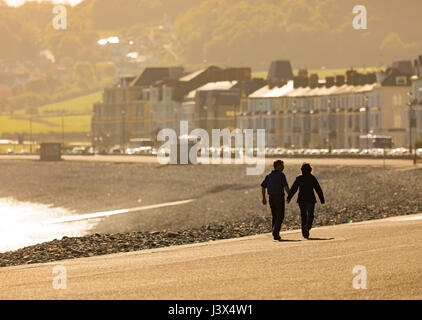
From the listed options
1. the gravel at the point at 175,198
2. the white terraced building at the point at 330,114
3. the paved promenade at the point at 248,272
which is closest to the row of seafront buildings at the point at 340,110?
the white terraced building at the point at 330,114

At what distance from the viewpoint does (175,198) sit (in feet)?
308

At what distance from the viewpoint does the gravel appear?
124 ft

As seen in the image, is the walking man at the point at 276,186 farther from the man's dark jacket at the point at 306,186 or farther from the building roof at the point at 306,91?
the building roof at the point at 306,91

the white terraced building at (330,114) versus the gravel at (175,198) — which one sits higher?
the white terraced building at (330,114)

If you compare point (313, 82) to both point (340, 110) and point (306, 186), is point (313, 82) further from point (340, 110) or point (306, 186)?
point (306, 186)

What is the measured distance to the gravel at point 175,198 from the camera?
37812mm

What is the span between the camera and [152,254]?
29.2 m

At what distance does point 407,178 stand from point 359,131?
292 ft

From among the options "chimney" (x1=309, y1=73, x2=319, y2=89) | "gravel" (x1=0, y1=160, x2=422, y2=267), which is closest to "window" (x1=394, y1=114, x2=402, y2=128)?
"chimney" (x1=309, y1=73, x2=319, y2=89)

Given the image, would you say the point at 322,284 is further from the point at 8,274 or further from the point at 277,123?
the point at 277,123

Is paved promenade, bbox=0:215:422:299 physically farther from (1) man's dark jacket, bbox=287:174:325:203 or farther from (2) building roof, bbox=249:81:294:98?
(2) building roof, bbox=249:81:294:98

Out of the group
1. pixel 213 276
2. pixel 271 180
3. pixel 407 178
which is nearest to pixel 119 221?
pixel 407 178

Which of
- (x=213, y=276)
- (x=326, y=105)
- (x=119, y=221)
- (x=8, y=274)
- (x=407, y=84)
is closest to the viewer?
(x=213, y=276)

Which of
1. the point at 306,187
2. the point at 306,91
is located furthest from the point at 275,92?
the point at 306,187
